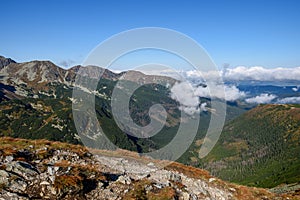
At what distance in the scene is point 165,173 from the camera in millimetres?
34281

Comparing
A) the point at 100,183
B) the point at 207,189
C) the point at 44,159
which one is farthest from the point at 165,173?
the point at 44,159

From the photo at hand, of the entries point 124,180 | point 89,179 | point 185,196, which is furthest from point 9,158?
point 185,196

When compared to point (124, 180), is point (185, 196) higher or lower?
lower

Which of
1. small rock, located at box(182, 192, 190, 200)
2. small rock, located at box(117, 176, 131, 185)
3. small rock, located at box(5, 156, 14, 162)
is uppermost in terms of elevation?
small rock, located at box(5, 156, 14, 162)

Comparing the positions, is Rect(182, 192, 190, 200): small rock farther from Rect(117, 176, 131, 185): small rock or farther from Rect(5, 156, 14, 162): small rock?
Rect(5, 156, 14, 162): small rock

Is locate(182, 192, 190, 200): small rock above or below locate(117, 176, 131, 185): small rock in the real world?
below

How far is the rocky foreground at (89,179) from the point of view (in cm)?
2388

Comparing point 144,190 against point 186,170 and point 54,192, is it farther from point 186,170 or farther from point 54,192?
point 186,170

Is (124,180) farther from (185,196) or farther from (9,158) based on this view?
(9,158)

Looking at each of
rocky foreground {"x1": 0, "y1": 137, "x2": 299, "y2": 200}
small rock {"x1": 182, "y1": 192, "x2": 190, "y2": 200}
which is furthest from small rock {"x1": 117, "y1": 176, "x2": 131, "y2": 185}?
small rock {"x1": 182, "y1": 192, "x2": 190, "y2": 200}

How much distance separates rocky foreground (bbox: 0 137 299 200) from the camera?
940 inches

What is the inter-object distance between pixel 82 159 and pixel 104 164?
9.59 feet

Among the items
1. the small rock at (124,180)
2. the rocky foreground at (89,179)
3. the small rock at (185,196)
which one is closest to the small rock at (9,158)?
the rocky foreground at (89,179)

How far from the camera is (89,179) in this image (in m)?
27.4
